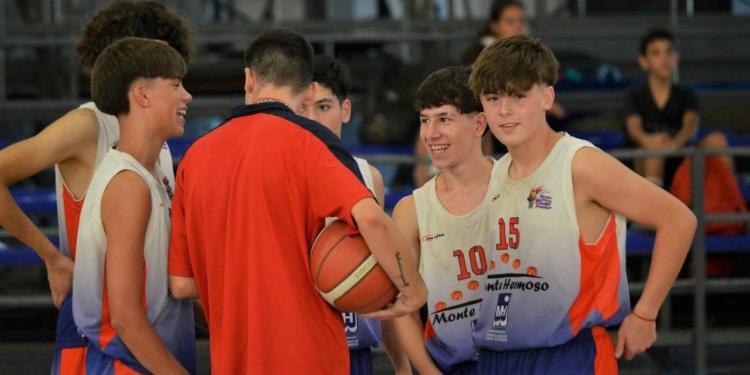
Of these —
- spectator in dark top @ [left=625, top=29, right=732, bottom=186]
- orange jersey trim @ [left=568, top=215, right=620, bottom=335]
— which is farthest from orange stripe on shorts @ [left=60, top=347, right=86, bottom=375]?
spectator in dark top @ [left=625, top=29, right=732, bottom=186]

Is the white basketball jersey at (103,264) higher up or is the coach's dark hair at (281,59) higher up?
the coach's dark hair at (281,59)

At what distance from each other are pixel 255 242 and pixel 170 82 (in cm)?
61

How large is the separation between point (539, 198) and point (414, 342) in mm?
761

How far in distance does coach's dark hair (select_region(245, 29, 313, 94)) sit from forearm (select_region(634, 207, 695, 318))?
1.10 metres

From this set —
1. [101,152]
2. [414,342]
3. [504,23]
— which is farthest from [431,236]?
[504,23]

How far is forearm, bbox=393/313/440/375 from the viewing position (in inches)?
169

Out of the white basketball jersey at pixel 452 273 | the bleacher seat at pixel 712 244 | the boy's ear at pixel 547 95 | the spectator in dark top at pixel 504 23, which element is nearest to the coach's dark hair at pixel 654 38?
the spectator in dark top at pixel 504 23

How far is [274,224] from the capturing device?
11.3 ft

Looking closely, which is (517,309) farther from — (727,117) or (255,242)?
(727,117)

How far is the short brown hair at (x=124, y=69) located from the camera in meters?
3.71

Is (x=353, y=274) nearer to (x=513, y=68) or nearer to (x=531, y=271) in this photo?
(x=531, y=271)

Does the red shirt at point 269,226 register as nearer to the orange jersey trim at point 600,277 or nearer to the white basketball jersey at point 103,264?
the white basketball jersey at point 103,264

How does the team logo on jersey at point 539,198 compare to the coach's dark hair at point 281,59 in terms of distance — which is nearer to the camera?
the coach's dark hair at point 281,59

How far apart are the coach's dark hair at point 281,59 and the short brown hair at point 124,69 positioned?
0.97 feet
